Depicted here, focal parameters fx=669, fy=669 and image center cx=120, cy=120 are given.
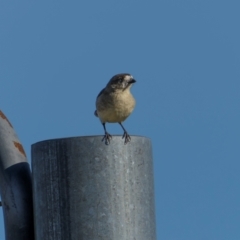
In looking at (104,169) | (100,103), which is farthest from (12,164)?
(100,103)

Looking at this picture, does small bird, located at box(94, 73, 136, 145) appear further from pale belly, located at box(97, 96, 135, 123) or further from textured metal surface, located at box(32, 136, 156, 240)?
textured metal surface, located at box(32, 136, 156, 240)

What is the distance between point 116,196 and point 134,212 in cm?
12

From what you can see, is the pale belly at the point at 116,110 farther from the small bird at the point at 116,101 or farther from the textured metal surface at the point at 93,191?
the textured metal surface at the point at 93,191

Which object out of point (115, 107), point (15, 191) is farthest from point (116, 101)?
point (15, 191)

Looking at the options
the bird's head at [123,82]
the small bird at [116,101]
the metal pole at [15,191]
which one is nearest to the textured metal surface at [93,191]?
the metal pole at [15,191]

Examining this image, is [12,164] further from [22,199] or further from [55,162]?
[55,162]

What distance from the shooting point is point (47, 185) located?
315cm

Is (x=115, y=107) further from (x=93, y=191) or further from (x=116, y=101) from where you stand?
(x=93, y=191)

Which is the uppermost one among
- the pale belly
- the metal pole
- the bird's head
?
the bird's head

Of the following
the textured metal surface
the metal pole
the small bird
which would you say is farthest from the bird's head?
the textured metal surface

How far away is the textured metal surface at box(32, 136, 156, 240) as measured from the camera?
3043 millimetres

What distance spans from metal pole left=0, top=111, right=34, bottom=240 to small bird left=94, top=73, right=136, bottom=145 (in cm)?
261

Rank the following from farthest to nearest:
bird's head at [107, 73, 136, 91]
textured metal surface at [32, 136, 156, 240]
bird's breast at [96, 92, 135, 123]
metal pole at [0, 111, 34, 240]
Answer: bird's head at [107, 73, 136, 91]
bird's breast at [96, 92, 135, 123]
metal pole at [0, 111, 34, 240]
textured metal surface at [32, 136, 156, 240]

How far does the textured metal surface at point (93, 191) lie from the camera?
3043 mm
